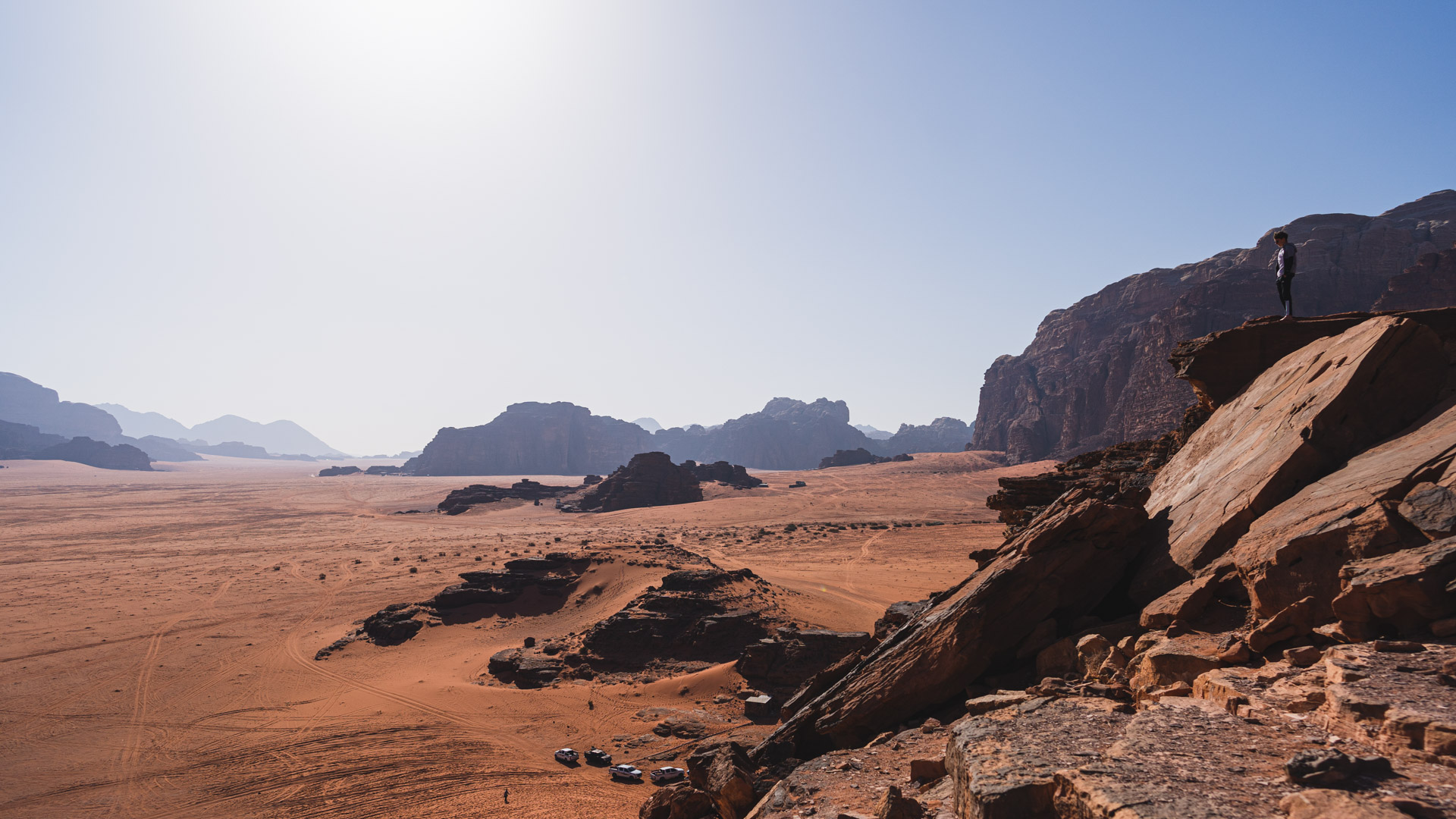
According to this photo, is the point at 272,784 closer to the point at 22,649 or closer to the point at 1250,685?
the point at 1250,685

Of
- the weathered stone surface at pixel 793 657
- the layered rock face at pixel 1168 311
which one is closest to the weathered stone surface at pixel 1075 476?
the weathered stone surface at pixel 793 657

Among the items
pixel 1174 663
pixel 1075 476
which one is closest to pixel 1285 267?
pixel 1075 476

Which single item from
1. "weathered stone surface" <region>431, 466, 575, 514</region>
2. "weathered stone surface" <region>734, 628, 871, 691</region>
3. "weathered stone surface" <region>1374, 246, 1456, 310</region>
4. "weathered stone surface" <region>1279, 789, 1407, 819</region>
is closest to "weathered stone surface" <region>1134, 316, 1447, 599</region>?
"weathered stone surface" <region>1279, 789, 1407, 819</region>

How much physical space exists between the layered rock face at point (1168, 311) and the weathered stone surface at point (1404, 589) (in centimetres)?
5501

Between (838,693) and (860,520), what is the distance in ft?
171

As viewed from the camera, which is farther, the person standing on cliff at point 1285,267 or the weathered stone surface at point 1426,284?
the weathered stone surface at point 1426,284

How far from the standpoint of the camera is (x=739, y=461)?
199375 millimetres

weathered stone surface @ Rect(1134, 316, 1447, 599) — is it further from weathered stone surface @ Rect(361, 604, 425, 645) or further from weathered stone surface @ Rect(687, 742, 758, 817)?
weathered stone surface @ Rect(361, 604, 425, 645)

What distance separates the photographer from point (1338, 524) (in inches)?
256

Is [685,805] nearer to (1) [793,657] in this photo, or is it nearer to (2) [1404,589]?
(2) [1404,589]

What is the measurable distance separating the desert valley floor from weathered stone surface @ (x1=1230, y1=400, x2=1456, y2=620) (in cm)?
1169

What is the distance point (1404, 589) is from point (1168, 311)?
9303 cm

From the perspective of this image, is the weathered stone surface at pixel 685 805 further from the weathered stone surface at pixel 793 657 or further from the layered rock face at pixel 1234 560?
the weathered stone surface at pixel 793 657

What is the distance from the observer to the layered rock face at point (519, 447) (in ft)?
597
